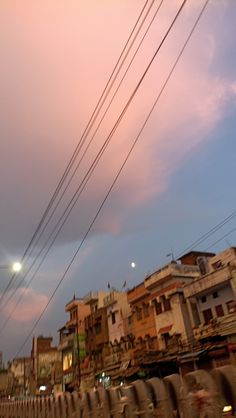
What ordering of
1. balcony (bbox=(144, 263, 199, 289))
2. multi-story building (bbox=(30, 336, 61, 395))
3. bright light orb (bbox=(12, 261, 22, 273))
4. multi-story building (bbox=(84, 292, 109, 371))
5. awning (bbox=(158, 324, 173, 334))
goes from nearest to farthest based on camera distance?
bright light orb (bbox=(12, 261, 22, 273))
awning (bbox=(158, 324, 173, 334))
balcony (bbox=(144, 263, 199, 289))
multi-story building (bbox=(84, 292, 109, 371))
multi-story building (bbox=(30, 336, 61, 395))

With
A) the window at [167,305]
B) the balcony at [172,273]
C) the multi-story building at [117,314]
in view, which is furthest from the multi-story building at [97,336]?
the window at [167,305]

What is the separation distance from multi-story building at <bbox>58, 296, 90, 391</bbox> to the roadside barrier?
4465 cm

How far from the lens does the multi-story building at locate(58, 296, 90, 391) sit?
51597 mm

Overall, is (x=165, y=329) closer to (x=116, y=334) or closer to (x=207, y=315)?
(x=207, y=315)

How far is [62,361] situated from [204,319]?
110 ft

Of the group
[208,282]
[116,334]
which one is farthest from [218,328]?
[116,334]

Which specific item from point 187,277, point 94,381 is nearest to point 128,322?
point 94,381

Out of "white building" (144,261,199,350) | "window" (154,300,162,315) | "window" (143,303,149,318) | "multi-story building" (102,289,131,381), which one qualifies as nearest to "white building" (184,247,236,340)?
"white building" (144,261,199,350)

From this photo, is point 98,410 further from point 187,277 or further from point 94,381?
point 94,381

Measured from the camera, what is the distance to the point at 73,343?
180 feet

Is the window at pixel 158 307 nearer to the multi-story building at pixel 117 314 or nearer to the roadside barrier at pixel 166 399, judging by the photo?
the multi-story building at pixel 117 314

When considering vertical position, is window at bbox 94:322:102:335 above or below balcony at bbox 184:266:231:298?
above

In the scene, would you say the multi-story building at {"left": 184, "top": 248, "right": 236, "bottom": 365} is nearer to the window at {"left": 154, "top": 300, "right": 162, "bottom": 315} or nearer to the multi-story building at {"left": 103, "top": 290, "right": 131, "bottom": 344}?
the window at {"left": 154, "top": 300, "right": 162, "bottom": 315}

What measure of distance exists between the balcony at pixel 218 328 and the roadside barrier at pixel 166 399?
2227cm
